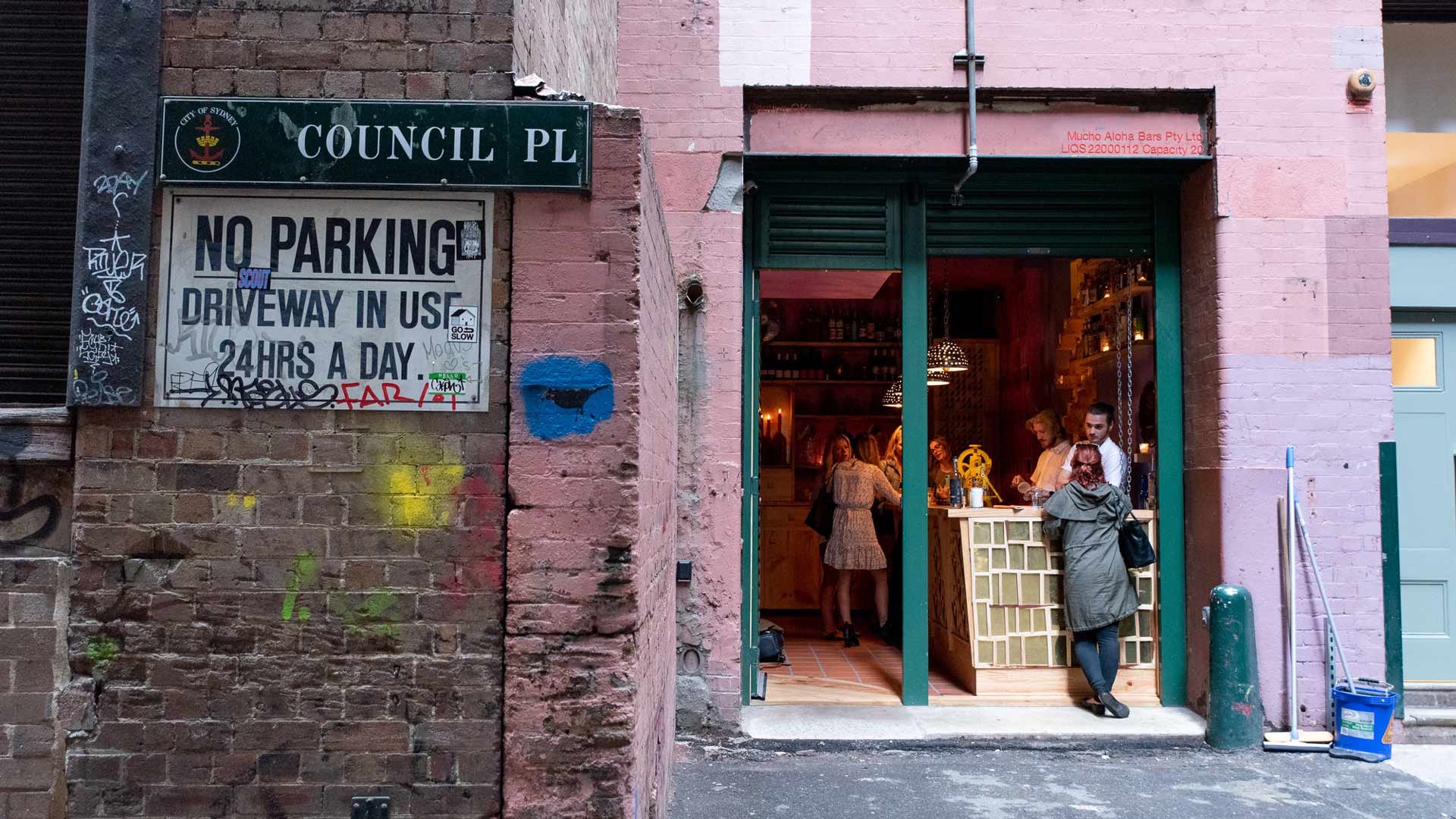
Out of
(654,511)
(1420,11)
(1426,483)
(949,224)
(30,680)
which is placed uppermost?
A: (1420,11)

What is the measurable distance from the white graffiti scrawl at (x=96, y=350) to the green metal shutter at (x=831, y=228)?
4299mm

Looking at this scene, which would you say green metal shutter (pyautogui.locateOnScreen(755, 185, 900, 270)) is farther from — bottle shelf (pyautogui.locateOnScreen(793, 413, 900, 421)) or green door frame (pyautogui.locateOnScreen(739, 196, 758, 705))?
bottle shelf (pyautogui.locateOnScreen(793, 413, 900, 421))

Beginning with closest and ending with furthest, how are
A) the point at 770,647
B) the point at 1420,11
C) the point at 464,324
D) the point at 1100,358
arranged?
the point at 464,324, the point at 1420,11, the point at 770,647, the point at 1100,358

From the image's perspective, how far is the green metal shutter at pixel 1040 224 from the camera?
692 cm

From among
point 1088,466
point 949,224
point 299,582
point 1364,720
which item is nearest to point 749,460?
point 949,224

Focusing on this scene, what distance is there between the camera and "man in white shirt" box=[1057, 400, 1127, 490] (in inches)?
271

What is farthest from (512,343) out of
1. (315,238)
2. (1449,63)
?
(1449,63)

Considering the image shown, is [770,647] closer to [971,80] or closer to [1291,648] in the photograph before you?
[1291,648]

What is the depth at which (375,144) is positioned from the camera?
351cm

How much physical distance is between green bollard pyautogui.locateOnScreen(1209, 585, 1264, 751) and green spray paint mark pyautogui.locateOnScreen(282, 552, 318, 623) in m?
5.38

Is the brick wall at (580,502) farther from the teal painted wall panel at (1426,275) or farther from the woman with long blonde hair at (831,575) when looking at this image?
the teal painted wall panel at (1426,275)

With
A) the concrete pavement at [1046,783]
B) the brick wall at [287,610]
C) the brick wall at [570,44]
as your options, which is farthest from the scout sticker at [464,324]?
the concrete pavement at [1046,783]

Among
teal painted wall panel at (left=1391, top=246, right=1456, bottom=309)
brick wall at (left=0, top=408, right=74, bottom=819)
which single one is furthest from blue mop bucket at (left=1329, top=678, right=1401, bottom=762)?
brick wall at (left=0, top=408, right=74, bottom=819)

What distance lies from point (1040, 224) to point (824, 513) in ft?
12.0
